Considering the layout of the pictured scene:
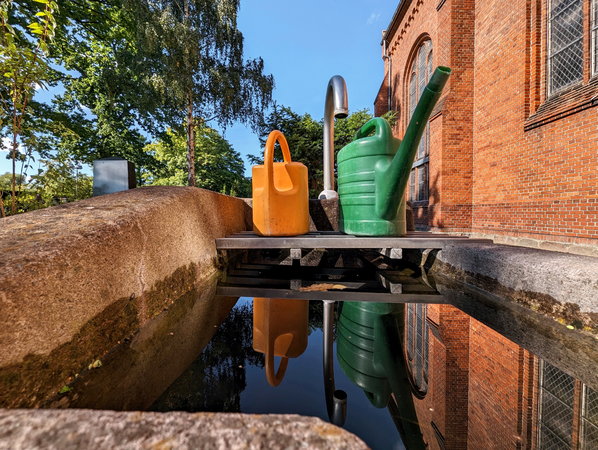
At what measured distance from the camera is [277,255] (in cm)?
446

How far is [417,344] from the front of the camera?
1.43 meters

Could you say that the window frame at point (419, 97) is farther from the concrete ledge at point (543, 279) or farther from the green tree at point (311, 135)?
the concrete ledge at point (543, 279)

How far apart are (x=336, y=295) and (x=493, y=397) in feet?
4.08

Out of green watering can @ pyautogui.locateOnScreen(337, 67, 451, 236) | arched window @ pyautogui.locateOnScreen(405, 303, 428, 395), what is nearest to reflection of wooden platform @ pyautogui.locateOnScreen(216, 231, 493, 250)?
green watering can @ pyautogui.locateOnScreen(337, 67, 451, 236)

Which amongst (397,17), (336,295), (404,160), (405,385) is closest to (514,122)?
(404,160)

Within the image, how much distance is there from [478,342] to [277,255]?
327 cm

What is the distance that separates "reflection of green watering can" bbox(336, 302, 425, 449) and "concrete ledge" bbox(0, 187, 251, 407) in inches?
40.9

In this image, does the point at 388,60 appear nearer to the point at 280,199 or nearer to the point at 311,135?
the point at 311,135

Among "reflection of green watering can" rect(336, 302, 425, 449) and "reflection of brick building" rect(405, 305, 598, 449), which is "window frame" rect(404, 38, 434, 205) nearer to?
"reflection of green watering can" rect(336, 302, 425, 449)

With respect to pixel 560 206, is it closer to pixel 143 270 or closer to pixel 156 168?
pixel 143 270

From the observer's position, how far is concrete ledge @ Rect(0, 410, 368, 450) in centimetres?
44

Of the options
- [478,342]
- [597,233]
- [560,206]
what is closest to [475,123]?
[560,206]

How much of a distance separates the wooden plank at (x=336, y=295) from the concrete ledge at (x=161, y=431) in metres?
1.61

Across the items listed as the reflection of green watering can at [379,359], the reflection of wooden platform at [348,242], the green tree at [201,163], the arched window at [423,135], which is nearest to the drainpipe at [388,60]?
the arched window at [423,135]
